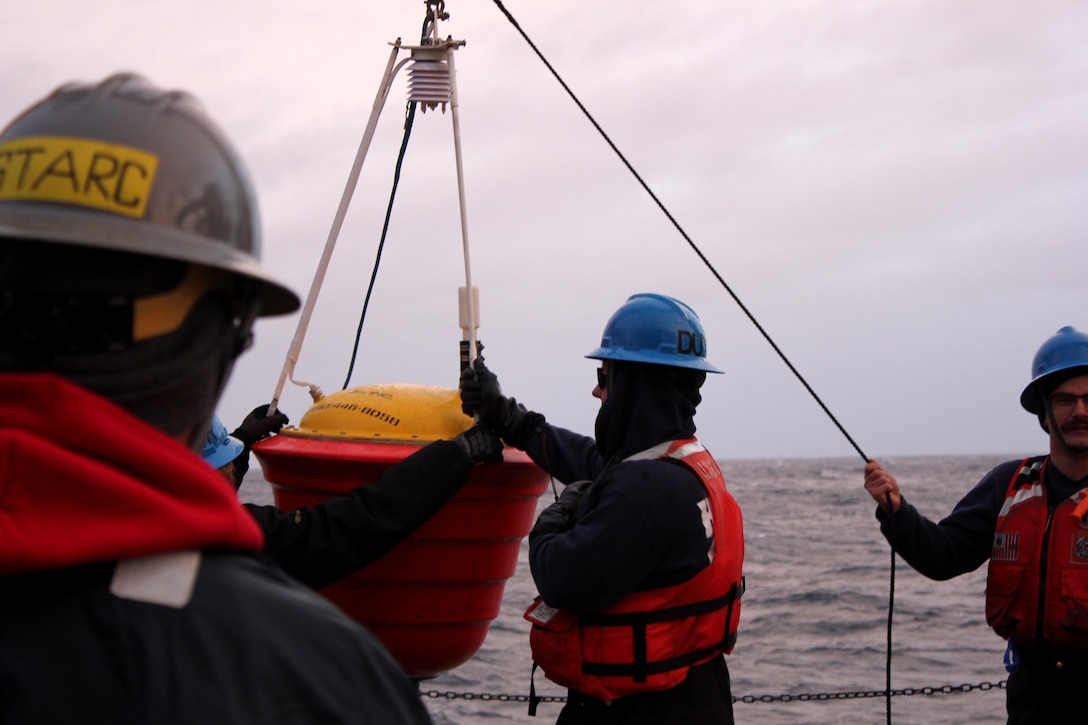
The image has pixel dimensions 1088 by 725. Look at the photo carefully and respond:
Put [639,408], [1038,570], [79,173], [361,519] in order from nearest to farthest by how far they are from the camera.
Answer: [79,173] < [361,519] < [639,408] < [1038,570]

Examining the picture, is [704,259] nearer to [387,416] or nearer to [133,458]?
[387,416]

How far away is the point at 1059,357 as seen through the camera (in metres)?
3.53

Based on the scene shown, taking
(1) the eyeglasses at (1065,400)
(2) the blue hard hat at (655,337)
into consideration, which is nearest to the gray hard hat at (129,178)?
(2) the blue hard hat at (655,337)

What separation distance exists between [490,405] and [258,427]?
79cm

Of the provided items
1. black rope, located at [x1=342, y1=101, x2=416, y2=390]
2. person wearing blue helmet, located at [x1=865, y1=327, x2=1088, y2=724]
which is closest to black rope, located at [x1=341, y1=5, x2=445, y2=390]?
black rope, located at [x1=342, y1=101, x2=416, y2=390]

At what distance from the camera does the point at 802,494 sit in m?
44.0

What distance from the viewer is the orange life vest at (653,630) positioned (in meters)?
2.79

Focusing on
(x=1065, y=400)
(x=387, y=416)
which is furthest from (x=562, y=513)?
(x=1065, y=400)

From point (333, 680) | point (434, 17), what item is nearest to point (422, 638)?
point (434, 17)

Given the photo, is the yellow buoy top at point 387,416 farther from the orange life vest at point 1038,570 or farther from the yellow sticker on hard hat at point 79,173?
the yellow sticker on hard hat at point 79,173

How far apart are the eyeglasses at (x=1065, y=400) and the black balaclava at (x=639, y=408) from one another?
4.32 ft

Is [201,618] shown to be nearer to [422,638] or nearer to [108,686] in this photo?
[108,686]

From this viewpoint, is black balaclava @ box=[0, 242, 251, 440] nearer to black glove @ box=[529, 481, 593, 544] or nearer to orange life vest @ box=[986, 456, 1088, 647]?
black glove @ box=[529, 481, 593, 544]

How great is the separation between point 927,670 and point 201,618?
1046 cm
